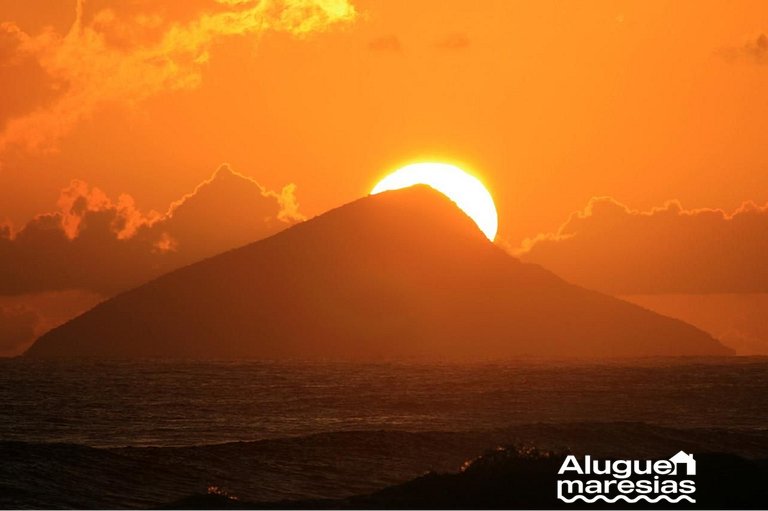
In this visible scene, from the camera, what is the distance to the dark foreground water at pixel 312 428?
5397 cm

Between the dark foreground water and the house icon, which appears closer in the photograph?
the house icon

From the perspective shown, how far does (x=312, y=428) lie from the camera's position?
8944 centimetres

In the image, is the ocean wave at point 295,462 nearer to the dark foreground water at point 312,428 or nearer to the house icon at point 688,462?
the dark foreground water at point 312,428

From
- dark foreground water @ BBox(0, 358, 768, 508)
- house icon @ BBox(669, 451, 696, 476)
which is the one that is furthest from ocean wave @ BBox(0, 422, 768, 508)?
house icon @ BBox(669, 451, 696, 476)

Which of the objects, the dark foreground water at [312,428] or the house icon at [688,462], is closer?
the house icon at [688,462]

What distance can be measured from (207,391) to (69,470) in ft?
265

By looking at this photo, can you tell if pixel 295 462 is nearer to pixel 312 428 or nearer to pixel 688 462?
pixel 688 462

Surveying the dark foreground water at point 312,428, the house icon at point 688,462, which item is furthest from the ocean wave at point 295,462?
the house icon at point 688,462

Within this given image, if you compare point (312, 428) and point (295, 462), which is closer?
point (295, 462)

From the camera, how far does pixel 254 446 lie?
214 ft

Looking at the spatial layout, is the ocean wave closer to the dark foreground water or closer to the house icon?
the dark foreground water

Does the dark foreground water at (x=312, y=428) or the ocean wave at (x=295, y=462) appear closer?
the ocean wave at (x=295, y=462)

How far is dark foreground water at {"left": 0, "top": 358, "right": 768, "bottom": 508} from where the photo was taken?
54.0m

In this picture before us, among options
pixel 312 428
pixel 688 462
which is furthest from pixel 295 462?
pixel 312 428
